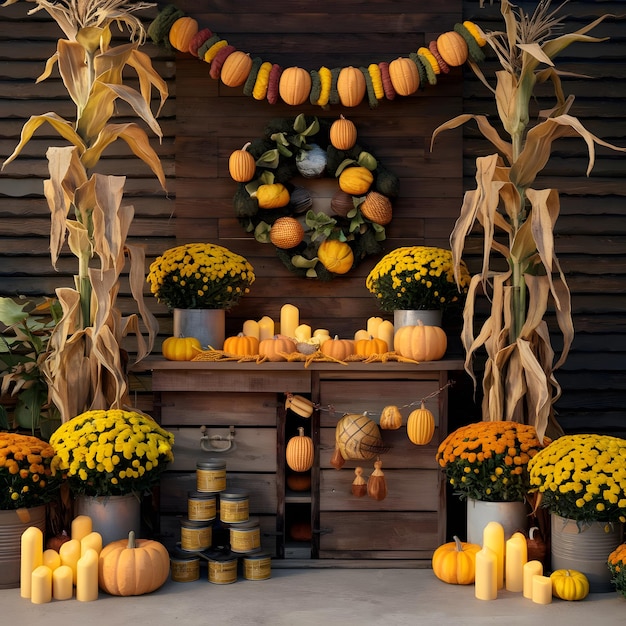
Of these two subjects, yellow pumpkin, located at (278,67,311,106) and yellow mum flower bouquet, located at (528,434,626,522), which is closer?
yellow mum flower bouquet, located at (528,434,626,522)

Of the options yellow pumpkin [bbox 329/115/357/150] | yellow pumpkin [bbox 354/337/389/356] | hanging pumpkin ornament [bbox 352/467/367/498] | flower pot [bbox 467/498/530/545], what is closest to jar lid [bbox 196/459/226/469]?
hanging pumpkin ornament [bbox 352/467/367/498]

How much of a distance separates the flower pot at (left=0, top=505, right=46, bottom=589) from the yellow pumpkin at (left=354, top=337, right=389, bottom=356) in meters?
1.48

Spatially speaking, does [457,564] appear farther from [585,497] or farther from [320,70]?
[320,70]

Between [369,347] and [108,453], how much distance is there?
1198mm

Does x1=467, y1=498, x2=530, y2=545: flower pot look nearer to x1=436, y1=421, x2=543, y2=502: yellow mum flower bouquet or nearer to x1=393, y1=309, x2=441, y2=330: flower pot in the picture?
x1=436, y1=421, x2=543, y2=502: yellow mum flower bouquet

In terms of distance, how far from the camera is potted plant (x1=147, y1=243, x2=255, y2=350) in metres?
3.80

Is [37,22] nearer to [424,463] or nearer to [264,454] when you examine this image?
[264,454]

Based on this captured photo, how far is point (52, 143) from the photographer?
429 centimetres

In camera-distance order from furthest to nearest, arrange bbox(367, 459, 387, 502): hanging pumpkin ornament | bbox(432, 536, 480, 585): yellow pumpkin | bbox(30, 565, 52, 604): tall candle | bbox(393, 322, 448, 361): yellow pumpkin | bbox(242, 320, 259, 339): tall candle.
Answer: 1. bbox(242, 320, 259, 339): tall candle
2. bbox(393, 322, 448, 361): yellow pumpkin
3. bbox(367, 459, 387, 502): hanging pumpkin ornament
4. bbox(432, 536, 480, 585): yellow pumpkin
5. bbox(30, 565, 52, 604): tall candle

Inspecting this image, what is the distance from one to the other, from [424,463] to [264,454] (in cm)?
67

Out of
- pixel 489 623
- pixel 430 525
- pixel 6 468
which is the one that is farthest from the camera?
pixel 430 525

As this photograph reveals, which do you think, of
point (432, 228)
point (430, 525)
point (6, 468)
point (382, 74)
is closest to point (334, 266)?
point (432, 228)

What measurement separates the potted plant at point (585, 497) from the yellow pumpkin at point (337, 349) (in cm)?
88

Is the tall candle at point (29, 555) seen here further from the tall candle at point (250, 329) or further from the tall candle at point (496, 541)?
the tall candle at point (496, 541)
